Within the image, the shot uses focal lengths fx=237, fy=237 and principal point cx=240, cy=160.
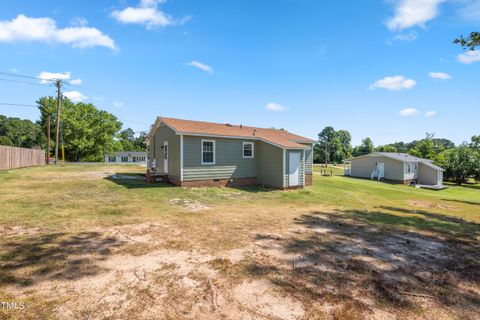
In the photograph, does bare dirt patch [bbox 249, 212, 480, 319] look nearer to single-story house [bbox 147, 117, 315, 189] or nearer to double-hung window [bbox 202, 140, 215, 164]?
single-story house [bbox 147, 117, 315, 189]

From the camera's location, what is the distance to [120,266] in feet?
12.1

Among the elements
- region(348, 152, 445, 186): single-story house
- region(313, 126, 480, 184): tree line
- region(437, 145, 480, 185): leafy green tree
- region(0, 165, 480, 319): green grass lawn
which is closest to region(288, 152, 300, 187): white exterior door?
region(313, 126, 480, 184): tree line

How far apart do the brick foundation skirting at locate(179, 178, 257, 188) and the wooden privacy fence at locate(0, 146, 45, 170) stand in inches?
567

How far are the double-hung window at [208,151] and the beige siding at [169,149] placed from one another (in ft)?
4.68

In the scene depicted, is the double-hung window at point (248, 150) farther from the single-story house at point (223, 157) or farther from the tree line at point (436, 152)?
the tree line at point (436, 152)

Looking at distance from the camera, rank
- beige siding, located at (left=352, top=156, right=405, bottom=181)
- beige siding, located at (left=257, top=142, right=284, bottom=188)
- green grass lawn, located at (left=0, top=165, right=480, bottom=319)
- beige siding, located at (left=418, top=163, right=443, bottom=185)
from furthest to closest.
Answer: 1. beige siding, located at (left=418, top=163, right=443, bottom=185)
2. beige siding, located at (left=352, top=156, right=405, bottom=181)
3. beige siding, located at (left=257, top=142, right=284, bottom=188)
4. green grass lawn, located at (left=0, top=165, right=480, bottom=319)

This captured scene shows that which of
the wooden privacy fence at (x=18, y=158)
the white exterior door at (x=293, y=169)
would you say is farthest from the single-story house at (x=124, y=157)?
the white exterior door at (x=293, y=169)

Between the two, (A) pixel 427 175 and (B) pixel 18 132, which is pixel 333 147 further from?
(B) pixel 18 132

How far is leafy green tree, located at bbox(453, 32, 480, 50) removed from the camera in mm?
9586

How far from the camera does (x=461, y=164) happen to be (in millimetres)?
32594

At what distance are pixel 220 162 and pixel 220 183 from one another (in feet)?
4.02

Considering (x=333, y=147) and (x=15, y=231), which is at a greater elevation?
(x=333, y=147)

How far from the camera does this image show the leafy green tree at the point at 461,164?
3158cm

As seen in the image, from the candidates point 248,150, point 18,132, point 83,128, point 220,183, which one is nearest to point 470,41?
point 248,150
